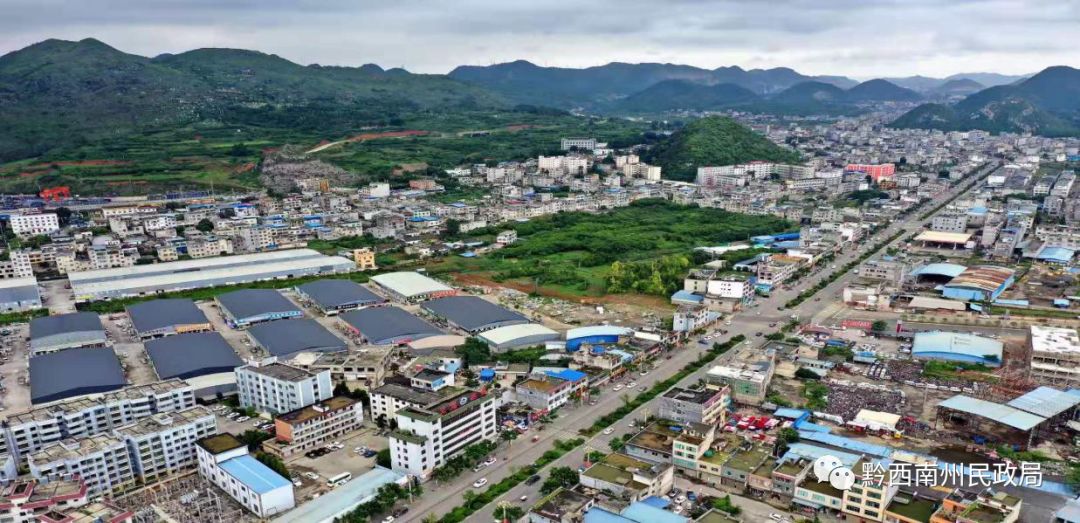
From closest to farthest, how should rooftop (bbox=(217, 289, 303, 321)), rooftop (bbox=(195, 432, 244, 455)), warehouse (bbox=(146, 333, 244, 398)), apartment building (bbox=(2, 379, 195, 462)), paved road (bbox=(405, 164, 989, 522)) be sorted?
paved road (bbox=(405, 164, 989, 522)) → rooftop (bbox=(195, 432, 244, 455)) → apartment building (bbox=(2, 379, 195, 462)) → warehouse (bbox=(146, 333, 244, 398)) → rooftop (bbox=(217, 289, 303, 321))

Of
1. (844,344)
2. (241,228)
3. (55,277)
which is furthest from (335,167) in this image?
(844,344)

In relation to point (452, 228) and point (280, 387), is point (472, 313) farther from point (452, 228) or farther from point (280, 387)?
point (452, 228)

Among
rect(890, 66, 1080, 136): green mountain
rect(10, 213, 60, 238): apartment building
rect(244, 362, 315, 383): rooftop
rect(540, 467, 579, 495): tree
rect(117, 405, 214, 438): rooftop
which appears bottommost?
rect(540, 467, 579, 495): tree

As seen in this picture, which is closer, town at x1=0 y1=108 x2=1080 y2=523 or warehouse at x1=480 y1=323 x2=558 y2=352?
town at x1=0 y1=108 x2=1080 y2=523

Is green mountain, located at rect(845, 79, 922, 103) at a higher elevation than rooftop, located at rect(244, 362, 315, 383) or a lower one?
higher

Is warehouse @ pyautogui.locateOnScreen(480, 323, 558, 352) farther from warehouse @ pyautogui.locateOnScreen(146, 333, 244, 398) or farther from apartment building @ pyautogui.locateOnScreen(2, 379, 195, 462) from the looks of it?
apartment building @ pyautogui.locateOnScreen(2, 379, 195, 462)

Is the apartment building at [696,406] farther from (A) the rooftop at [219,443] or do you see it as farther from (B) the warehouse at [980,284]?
(B) the warehouse at [980,284]

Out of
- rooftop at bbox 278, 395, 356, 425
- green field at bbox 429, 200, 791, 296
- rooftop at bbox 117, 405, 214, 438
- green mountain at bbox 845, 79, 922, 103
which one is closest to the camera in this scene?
rooftop at bbox 117, 405, 214, 438

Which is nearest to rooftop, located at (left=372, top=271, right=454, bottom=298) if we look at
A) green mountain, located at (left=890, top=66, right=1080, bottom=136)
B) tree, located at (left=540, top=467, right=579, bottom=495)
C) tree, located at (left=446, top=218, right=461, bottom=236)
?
tree, located at (left=446, top=218, right=461, bottom=236)

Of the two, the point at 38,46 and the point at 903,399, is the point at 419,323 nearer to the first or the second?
the point at 903,399
